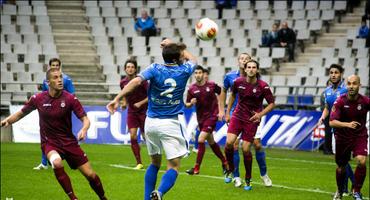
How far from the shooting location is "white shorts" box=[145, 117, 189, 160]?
430 inches

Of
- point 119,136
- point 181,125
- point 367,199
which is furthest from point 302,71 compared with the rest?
point 181,125

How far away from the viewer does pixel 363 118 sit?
1302cm

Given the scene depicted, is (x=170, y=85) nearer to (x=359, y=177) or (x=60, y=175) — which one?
(x=60, y=175)

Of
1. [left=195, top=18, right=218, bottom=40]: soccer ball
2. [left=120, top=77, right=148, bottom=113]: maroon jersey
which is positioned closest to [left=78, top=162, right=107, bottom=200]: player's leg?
[left=195, top=18, right=218, bottom=40]: soccer ball

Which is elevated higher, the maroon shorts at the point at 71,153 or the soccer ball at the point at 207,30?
the soccer ball at the point at 207,30

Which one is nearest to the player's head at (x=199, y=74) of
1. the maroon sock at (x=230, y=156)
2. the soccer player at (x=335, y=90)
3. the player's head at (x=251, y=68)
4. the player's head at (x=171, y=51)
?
the maroon sock at (x=230, y=156)

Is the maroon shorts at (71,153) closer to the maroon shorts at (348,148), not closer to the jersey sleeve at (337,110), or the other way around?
the jersey sleeve at (337,110)

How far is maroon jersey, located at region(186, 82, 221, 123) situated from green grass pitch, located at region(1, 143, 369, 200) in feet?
4.08

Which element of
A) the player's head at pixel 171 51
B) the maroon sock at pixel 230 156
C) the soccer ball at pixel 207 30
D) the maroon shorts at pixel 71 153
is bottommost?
the maroon sock at pixel 230 156

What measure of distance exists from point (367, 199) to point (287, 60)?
59.1 ft

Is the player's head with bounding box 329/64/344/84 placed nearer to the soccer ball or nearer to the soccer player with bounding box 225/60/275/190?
the soccer player with bounding box 225/60/275/190

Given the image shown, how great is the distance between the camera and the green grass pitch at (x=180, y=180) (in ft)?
44.7

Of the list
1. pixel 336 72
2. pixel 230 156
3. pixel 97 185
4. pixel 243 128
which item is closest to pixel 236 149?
pixel 230 156

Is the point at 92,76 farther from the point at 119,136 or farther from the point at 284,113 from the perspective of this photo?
the point at 284,113
